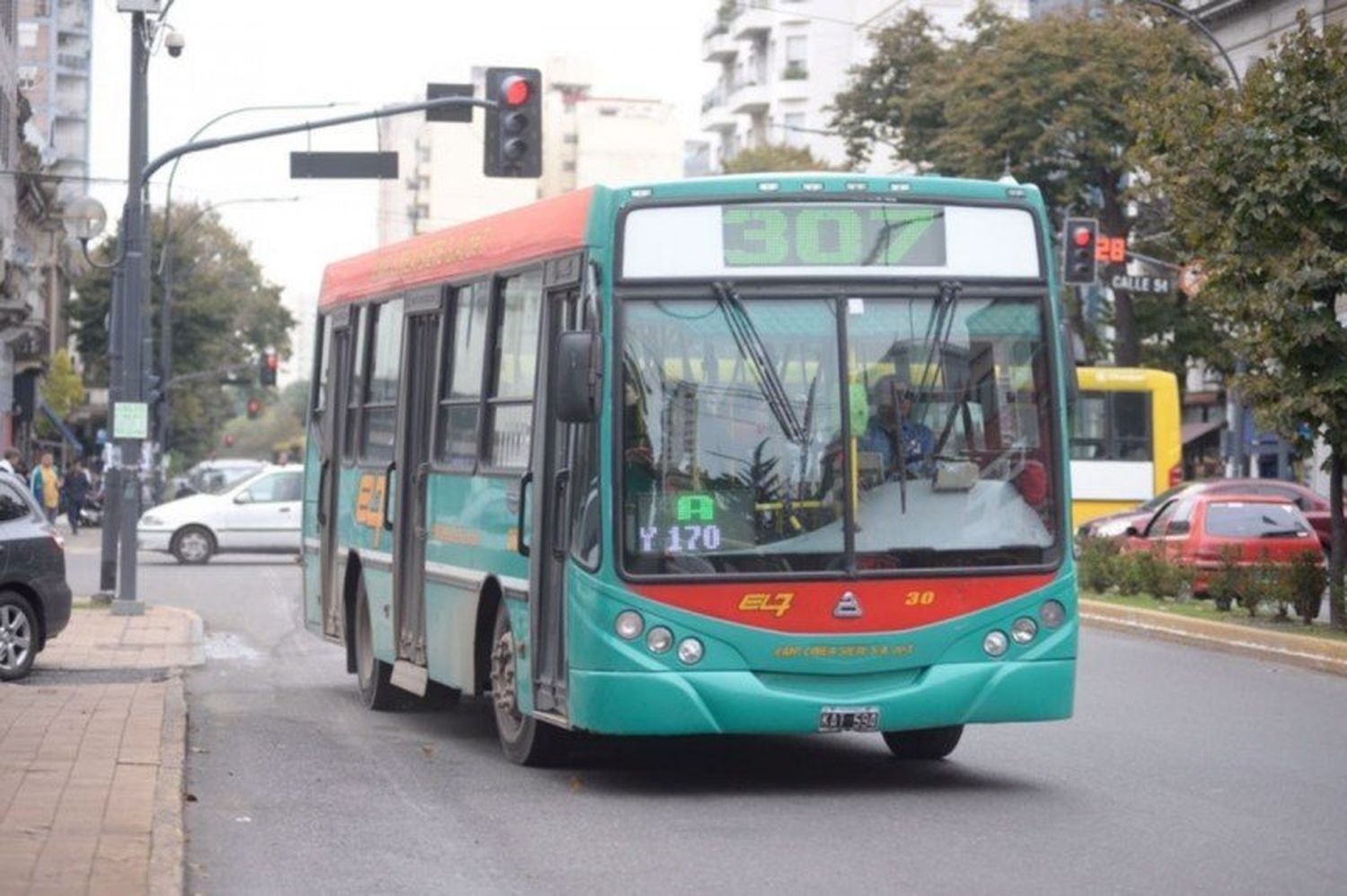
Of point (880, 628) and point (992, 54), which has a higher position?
point (992, 54)

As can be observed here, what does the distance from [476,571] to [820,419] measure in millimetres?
2713

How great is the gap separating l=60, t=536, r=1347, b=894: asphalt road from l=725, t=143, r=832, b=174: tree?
75.1 meters

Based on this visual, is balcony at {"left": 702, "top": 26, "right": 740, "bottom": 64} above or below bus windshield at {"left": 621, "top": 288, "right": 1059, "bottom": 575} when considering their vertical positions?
above

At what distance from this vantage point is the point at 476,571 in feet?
47.0

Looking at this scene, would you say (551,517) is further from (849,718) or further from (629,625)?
(849,718)

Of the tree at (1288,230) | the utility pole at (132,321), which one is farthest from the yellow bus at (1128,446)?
the tree at (1288,230)

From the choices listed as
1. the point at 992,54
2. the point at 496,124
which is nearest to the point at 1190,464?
the point at 992,54

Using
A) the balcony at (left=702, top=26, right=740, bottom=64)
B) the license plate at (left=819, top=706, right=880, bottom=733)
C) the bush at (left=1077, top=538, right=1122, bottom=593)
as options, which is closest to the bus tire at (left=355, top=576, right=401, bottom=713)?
the license plate at (left=819, top=706, right=880, bottom=733)

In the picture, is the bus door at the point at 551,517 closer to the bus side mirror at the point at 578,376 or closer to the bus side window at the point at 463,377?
the bus side mirror at the point at 578,376

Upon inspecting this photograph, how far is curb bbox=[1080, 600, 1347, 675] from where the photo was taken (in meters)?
21.5

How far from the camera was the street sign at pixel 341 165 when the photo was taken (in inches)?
1127

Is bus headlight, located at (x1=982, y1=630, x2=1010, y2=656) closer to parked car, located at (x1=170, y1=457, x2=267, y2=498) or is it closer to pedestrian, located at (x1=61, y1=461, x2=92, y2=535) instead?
pedestrian, located at (x1=61, y1=461, x2=92, y2=535)

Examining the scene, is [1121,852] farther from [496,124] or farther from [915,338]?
[496,124]

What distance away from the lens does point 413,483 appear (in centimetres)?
1597
